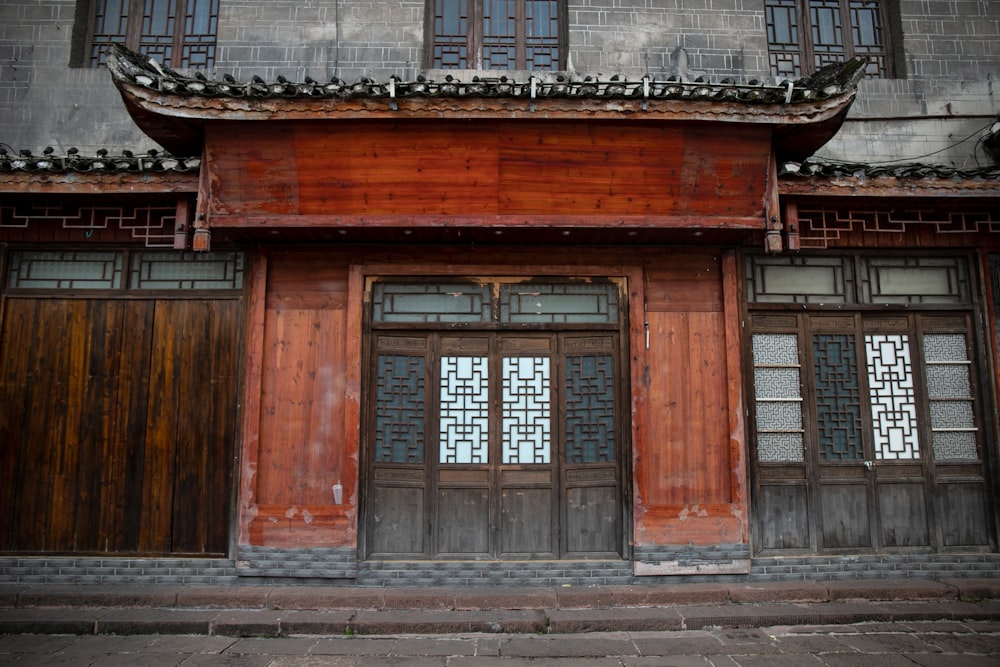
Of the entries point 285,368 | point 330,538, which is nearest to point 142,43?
point 285,368

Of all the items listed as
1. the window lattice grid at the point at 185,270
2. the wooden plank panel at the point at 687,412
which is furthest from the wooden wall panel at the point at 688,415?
the window lattice grid at the point at 185,270

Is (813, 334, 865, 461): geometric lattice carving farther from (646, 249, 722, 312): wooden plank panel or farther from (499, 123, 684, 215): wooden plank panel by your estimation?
(499, 123, 684, 215): wooden plank panel

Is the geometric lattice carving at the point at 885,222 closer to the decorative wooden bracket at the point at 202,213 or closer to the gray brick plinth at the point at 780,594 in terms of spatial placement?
the gray brick plinth at the point at 780,594

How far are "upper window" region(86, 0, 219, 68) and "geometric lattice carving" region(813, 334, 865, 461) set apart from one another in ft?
25.1

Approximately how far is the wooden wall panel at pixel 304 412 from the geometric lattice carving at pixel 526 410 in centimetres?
156

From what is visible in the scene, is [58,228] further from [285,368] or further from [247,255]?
[285,368]

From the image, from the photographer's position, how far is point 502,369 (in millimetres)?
6129

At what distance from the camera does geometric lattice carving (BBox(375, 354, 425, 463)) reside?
19.8 feet

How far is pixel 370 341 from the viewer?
610 cm

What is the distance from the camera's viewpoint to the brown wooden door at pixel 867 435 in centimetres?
609

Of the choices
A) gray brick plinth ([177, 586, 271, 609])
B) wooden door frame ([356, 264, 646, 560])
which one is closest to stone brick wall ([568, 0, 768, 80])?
wooden door frame ([356, 264, 646, 560])

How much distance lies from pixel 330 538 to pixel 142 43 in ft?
20.3

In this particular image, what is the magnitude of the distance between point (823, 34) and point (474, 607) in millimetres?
7666

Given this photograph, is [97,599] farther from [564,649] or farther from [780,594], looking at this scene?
[780,594]
